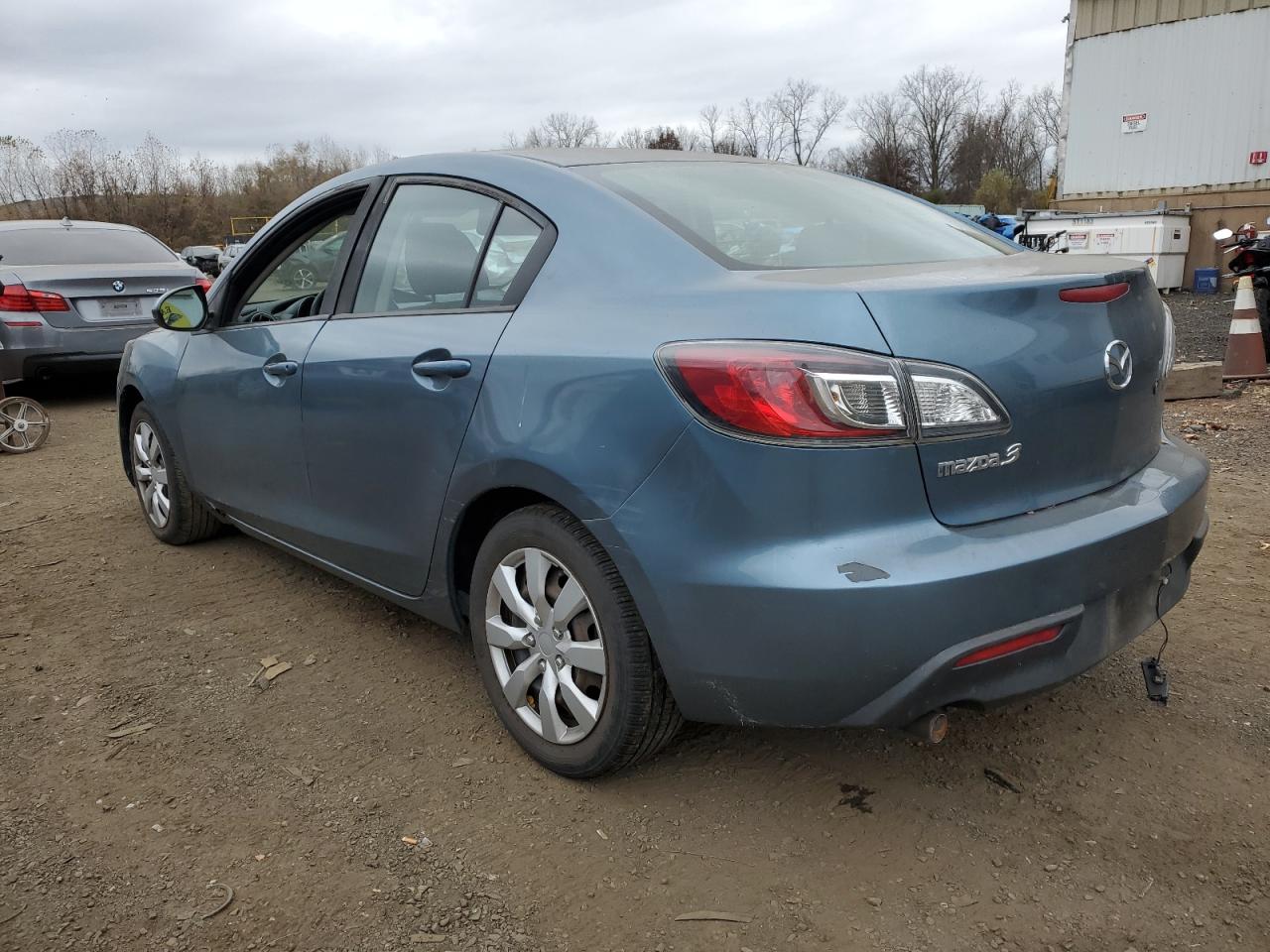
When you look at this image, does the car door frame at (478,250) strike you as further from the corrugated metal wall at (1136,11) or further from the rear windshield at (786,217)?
the corrugated metal wall at (1136,11)

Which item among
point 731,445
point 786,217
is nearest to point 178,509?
point 786,217

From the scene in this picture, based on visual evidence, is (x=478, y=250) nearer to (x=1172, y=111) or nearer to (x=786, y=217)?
(x=786, y=217)

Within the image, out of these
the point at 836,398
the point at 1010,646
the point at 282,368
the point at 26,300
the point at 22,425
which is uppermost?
the point at 836,398

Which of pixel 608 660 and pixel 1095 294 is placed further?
pixel 608 660

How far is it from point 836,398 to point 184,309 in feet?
9.46

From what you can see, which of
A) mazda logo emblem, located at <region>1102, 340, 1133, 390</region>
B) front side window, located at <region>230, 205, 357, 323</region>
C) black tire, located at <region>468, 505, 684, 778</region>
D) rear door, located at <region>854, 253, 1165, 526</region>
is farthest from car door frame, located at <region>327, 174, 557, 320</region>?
mazda logo emblem, located at <region>1102, 340, 1133, 390</region>

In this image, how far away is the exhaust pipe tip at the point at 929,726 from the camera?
2.09 m

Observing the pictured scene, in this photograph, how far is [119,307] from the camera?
834 centimetres

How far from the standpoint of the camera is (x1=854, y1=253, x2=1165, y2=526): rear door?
2018mm

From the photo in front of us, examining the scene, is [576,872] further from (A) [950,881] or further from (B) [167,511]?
(B) [167,511]

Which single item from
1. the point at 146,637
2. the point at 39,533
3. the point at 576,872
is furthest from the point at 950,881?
the point at 39,533

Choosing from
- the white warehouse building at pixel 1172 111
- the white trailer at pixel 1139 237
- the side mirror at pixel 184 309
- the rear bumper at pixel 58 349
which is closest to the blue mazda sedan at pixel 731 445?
the side mirror at pixel 184 309

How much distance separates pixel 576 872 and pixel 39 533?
153 inches

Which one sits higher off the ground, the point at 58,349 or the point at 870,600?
the point at 870,600
